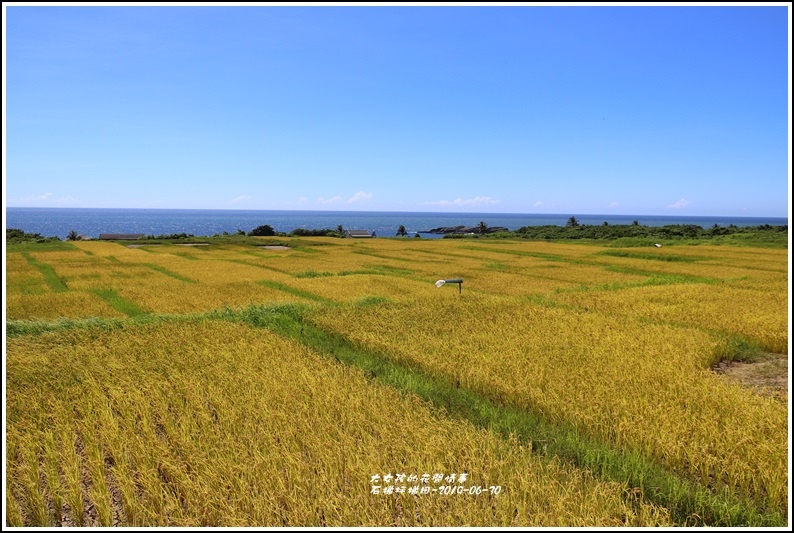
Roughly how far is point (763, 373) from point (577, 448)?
16.7 ft

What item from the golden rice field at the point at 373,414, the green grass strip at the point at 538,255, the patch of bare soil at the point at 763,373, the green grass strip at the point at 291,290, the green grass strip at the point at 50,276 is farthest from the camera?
the green grass strip at the point at 538,255

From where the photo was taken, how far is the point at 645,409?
5.90 m

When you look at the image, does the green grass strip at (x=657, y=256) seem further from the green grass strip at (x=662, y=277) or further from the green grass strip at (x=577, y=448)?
the green grass strip at (x=577, y=448)

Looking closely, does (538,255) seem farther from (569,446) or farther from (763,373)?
(569,446)

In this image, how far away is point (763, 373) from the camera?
8.05 metres

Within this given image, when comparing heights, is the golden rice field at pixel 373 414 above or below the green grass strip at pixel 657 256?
below

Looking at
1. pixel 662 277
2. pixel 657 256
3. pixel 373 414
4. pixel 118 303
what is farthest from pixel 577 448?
pixel 657 256

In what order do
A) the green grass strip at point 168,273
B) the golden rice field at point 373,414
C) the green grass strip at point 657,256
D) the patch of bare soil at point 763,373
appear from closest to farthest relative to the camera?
the golden rice field at point 373,414 → the patch of bare soil at point 763,373 → the green grass strip at point 168,273 → the green grass strip at point 657,256

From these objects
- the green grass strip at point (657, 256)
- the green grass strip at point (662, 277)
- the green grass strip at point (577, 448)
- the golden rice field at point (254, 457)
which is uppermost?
the green grass strip at point (657, 256)

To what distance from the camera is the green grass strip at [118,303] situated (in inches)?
594

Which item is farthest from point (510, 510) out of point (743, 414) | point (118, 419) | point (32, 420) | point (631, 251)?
point (631, 251)

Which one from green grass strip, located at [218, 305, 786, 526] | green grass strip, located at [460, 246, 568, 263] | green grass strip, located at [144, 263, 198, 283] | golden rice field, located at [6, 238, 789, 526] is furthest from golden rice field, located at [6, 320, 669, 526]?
green grass strip, located at [460, 246, 568, 263]

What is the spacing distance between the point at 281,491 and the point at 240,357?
A: 15.9 feet

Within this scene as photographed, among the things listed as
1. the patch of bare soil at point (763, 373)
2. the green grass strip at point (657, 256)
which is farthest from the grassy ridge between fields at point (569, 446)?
the green grass strip at point (657, 256)
